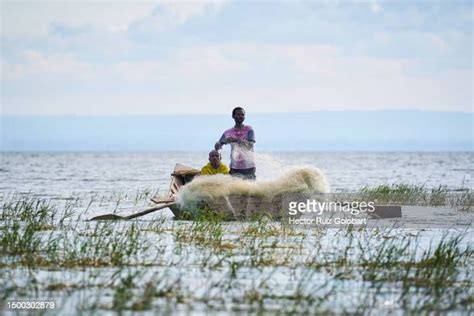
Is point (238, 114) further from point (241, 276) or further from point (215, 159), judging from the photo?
point (241, 276)

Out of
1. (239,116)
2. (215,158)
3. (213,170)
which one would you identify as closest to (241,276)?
(215,158)

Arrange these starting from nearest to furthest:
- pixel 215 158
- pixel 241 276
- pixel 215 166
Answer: pixel 241 276, pixel 215 158, pixel 215 166

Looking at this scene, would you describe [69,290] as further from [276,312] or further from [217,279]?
[276,312]

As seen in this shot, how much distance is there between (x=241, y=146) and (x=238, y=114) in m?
0.63

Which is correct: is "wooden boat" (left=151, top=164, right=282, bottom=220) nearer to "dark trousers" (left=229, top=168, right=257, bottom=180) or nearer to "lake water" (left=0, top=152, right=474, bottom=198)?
"lake water" (left=0, top=152, right=474, bottom=198)

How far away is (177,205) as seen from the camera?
46.4 feet

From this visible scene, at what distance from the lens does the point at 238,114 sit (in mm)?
14539

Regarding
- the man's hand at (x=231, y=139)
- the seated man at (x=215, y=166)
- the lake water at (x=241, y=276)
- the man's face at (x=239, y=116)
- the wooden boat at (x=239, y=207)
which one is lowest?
the lake water at (x=241, y=276)

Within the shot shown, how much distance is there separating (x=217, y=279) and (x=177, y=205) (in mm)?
6169

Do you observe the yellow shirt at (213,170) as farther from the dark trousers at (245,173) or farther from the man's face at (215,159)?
the dark trousers at (245,173)

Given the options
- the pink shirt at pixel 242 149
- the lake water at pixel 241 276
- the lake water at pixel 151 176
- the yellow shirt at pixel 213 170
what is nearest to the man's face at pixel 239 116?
the pink shirt at pixel 242 149

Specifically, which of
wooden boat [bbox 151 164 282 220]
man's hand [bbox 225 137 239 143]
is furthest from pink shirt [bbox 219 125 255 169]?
wooden boat [bbox 151 164 282 220]

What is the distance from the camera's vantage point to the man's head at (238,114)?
572 inches

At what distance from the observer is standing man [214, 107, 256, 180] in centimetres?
1456
